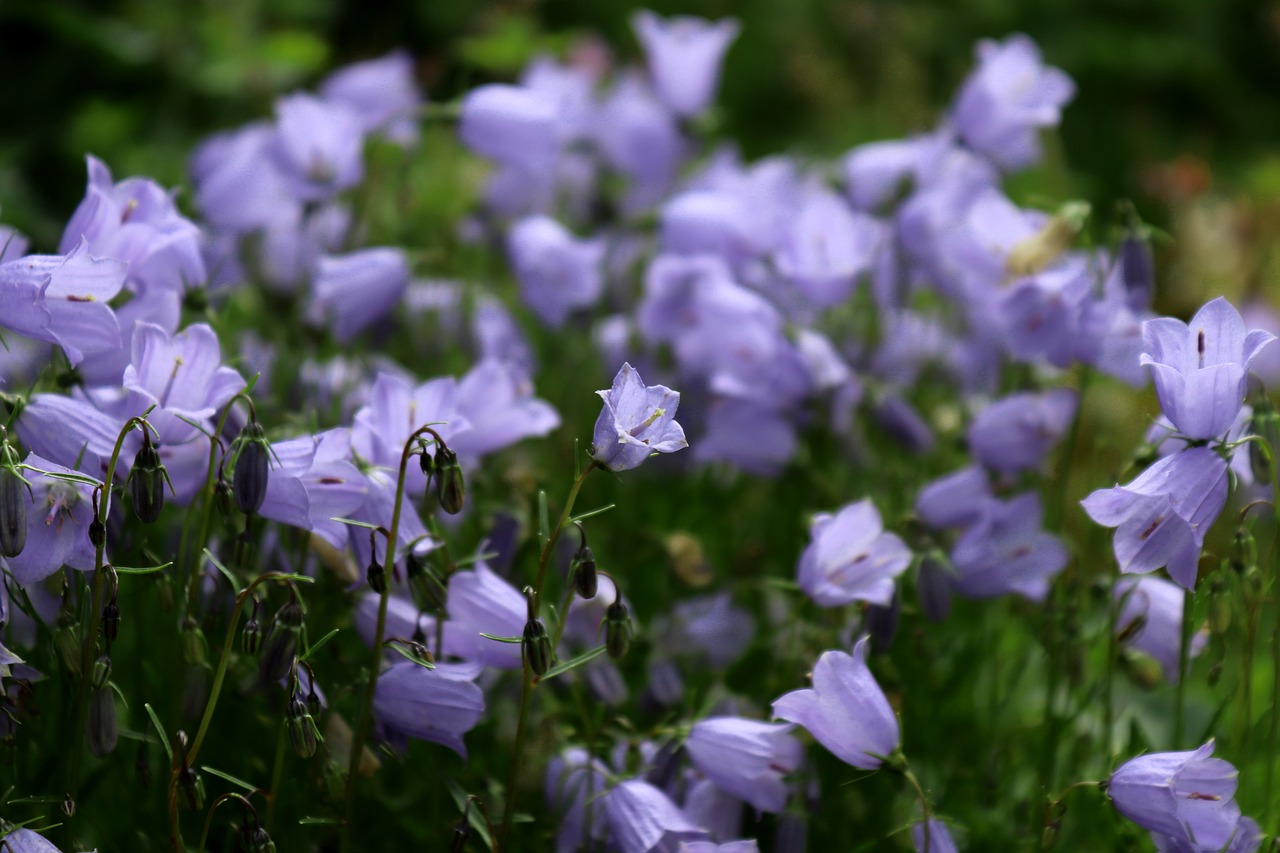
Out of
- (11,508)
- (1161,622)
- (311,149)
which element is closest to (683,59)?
(311,149)

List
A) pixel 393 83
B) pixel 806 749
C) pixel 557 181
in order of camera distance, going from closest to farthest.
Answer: pixel 806 749 → pixel 393 83 → pixel 557 181

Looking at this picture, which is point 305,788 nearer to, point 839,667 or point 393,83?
point 839,667

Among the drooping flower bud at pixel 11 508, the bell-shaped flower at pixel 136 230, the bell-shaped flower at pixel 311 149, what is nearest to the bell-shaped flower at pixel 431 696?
the drooping flower bud at pixel 11 508

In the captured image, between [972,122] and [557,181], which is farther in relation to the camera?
[557,181]

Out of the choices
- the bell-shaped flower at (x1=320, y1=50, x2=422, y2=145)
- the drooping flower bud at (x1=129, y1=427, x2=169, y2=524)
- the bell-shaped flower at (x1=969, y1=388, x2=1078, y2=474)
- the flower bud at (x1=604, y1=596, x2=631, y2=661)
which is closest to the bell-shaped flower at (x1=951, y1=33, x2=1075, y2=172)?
the bell-shaped flower at (x1=969, y1=388, x2=1078, y2=474)

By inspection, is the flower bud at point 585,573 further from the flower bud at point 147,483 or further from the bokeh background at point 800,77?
the bokeh background at point 800,77

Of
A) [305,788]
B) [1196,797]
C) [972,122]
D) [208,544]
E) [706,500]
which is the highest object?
[972,122]

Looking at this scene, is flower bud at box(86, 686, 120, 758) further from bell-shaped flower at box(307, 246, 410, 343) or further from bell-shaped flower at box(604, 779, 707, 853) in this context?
bell-shaped flower at box(307, 246, 410, 343)

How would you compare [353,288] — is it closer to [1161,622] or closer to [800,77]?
[1161,622]

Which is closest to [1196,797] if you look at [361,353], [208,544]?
[208,544]
